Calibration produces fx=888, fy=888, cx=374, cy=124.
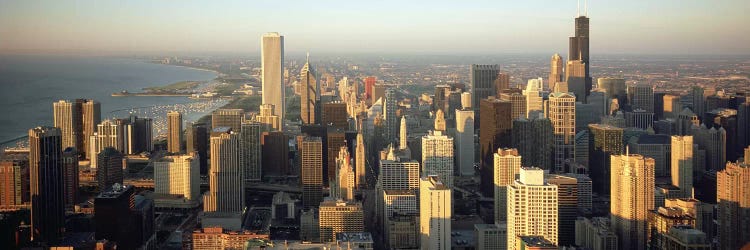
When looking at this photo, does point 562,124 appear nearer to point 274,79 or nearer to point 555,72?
point 555,72

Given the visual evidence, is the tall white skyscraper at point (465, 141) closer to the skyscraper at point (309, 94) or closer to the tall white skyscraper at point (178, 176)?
the skyscraper at point (309, 94)

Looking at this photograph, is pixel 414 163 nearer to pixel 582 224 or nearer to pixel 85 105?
Result: pixel 582 224

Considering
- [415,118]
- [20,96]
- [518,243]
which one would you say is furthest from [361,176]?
[20,96]

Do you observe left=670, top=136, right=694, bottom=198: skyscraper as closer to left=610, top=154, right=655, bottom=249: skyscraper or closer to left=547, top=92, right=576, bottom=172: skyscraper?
left=610, top=154, right=655, bottom=249: skyscraper

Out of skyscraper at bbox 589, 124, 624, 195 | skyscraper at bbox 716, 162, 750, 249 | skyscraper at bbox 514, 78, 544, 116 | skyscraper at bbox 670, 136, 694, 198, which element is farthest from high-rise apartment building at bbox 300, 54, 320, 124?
skyscraper at bbox 716, 162, 750, 249

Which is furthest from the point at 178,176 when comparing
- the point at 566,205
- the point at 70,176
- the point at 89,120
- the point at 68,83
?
the point at 566,205

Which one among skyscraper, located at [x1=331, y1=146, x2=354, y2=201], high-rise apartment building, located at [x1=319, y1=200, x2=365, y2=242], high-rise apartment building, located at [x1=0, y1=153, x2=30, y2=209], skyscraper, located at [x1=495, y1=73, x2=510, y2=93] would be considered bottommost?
high-rise apartment building, located at [x1=319, y1=200, x2=365, y2=242]
